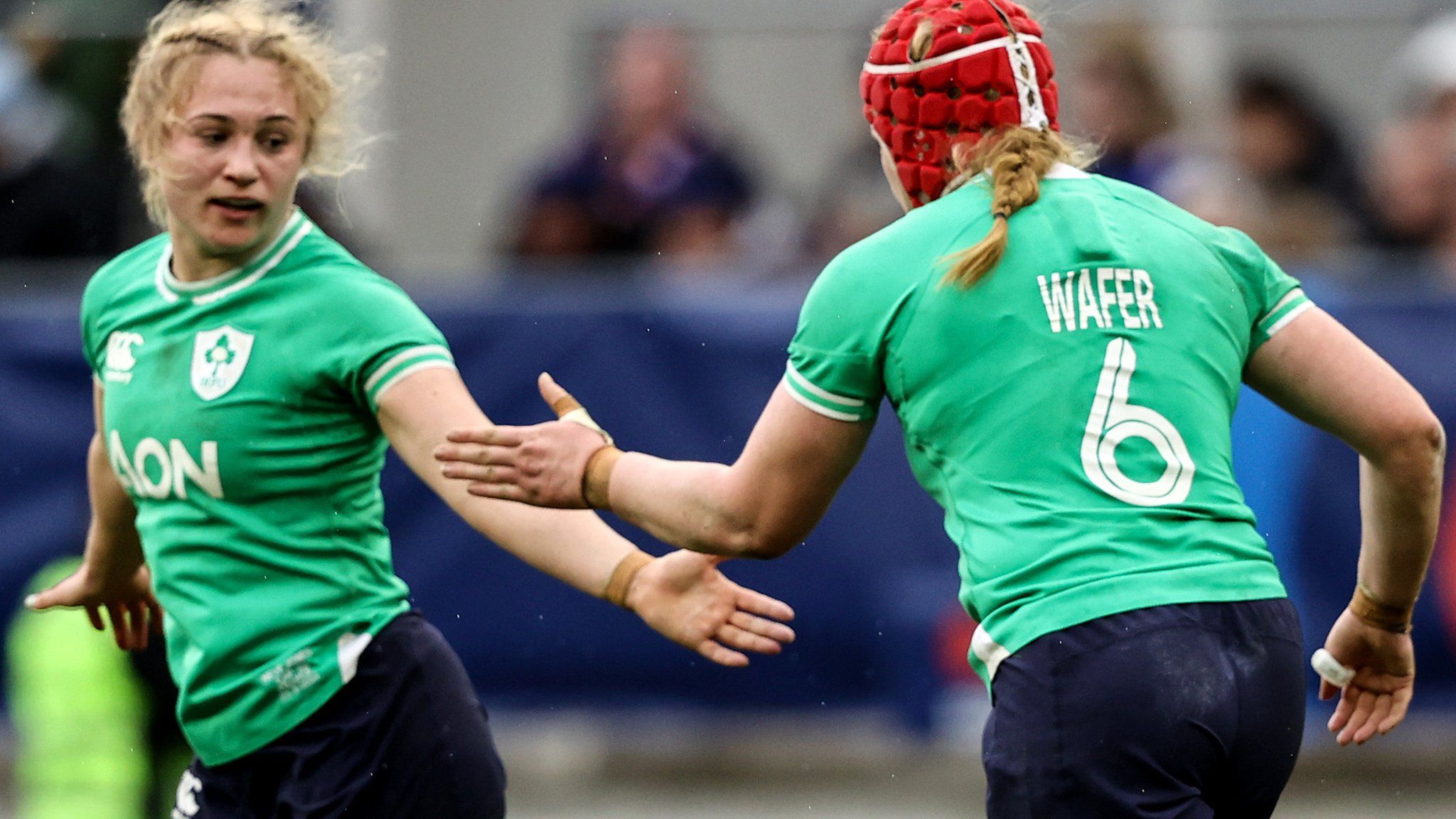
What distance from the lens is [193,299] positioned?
4.11m

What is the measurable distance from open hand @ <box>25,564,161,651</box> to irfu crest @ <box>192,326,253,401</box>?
703 mm

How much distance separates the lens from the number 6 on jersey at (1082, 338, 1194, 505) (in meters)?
3.24

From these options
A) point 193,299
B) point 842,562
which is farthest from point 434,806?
point 842,562

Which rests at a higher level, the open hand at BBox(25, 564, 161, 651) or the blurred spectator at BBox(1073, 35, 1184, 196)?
the blurred spectator at BBox(1073, 35, 1184, 196)

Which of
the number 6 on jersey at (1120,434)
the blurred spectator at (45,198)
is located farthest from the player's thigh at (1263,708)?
the blurred spectator at (45,198)

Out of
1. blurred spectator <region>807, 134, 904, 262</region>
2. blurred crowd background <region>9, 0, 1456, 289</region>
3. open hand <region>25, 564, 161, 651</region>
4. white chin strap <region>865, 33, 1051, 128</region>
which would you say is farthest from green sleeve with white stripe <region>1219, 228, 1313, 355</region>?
blurred spectator <region>807, 134, 904, 262</region>

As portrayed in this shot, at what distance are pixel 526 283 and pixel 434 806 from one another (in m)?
5.23

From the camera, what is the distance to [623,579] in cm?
389

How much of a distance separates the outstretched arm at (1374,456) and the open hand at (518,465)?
1231 millimetres

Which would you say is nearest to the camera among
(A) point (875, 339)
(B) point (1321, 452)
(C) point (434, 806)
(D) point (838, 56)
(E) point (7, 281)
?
(A) point (875, 339)

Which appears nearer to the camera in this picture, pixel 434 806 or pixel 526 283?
pixel 434 806

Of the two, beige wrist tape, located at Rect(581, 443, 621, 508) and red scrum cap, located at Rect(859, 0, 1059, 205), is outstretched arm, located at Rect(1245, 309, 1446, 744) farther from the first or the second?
beige wrist tape, located at Rect(581, 443, 621, 508)

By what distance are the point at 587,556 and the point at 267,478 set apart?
65cm

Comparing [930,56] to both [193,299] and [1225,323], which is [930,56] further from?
[193,299]
